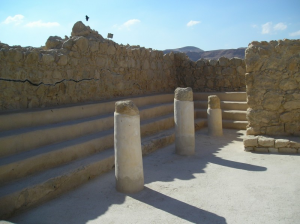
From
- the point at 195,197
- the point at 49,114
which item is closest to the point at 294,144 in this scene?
the point at 195,197

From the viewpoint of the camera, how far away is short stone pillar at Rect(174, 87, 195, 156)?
6098 millimetres

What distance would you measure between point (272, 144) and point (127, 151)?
3845mm

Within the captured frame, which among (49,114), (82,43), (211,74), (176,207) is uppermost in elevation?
(82,43)

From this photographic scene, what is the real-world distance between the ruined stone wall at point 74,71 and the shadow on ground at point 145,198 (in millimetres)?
2647

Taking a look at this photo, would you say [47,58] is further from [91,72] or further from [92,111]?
[92,111]

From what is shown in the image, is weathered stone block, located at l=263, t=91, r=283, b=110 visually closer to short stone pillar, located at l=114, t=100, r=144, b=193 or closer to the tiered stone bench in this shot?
the tiered stone bench

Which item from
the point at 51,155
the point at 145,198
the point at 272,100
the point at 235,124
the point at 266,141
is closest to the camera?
the point at 145,198

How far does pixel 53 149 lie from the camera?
4.60m

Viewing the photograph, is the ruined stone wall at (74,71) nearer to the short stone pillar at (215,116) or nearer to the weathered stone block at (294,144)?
the short stone pillar at (215,116)

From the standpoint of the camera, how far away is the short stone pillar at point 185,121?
6098 mm

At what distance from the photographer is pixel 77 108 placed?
6.22m

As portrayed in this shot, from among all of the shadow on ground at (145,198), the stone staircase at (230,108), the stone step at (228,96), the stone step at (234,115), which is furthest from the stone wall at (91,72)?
the shadow on ground at (145,198)

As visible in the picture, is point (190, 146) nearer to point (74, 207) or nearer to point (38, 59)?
point (74, 207)

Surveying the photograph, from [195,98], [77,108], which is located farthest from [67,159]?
[195,98]
